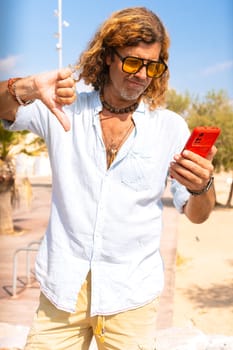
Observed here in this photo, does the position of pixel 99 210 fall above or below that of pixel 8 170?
above

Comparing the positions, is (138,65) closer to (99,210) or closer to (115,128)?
(115,128)

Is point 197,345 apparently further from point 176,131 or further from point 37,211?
point 37,211

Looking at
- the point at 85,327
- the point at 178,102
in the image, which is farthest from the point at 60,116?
the point at 178,102

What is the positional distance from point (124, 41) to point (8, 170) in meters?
8.84

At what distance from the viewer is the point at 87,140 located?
1595 millimetres

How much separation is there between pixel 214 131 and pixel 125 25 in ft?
1.32

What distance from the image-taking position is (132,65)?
1.56 metres

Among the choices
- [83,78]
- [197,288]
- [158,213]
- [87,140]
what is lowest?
[197,288]

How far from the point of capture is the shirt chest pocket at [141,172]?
1.58 meters

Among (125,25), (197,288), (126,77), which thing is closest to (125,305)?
(126,77)

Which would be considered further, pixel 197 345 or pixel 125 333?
pixel 197 345

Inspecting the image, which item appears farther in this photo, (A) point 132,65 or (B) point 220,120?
(B) point 220,120

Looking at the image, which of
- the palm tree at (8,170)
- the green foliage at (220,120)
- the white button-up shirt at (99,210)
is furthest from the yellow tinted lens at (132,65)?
the green foliage at (220,120)

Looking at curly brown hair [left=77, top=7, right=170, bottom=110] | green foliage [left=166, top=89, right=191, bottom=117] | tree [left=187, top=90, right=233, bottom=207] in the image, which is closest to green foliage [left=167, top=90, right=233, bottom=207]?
tree [left=187, top=90, right=233, bottom=207]
